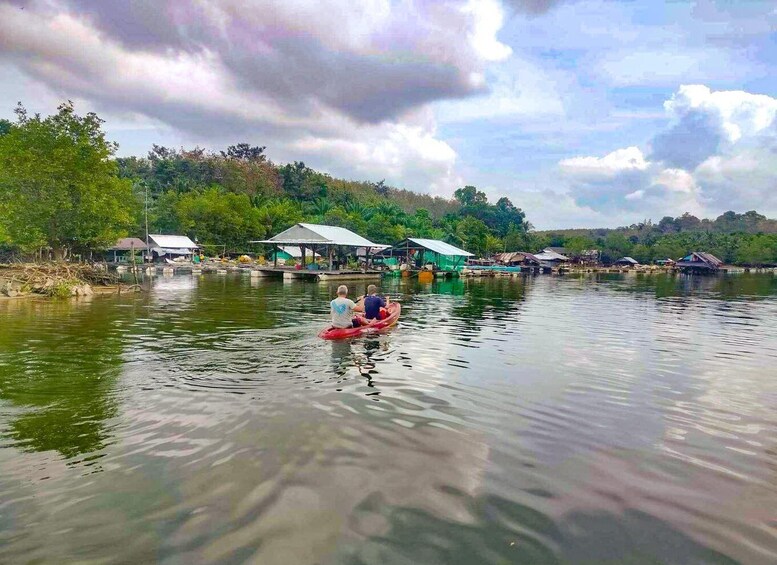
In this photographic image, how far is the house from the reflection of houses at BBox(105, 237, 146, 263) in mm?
93641

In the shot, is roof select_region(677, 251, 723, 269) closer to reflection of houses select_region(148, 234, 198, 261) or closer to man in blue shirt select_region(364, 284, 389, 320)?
reflection of houses select_region(148, 234, 198, 261)

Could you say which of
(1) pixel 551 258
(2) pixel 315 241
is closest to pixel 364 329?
(2) pixel 315 241

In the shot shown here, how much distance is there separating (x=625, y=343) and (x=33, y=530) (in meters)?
15.4

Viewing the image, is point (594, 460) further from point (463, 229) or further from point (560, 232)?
point (560, 232)

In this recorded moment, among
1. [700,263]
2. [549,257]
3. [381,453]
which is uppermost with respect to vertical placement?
[549,257]

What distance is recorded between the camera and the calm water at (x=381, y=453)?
4.55 m

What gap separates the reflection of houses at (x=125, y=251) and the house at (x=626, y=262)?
307 ft

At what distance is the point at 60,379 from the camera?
979cm

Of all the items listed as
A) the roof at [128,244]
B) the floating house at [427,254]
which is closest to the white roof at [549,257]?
the floating house at [427,254]

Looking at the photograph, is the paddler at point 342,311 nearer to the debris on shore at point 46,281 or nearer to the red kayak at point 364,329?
the red kayak at point 364,329

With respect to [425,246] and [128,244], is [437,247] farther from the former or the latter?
[128,244]

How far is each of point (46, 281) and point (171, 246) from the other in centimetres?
4301

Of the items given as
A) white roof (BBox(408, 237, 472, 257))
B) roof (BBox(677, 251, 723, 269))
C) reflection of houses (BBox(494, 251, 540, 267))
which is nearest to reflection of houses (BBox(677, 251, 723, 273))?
roof (BBox(677, 251, 723, 269))

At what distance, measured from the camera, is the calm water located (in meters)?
4.55
